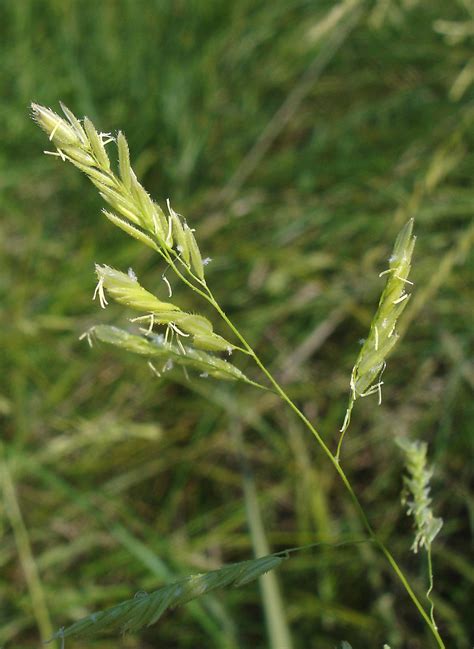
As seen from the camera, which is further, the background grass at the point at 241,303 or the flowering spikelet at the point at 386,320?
the background grass at the point at 241,303

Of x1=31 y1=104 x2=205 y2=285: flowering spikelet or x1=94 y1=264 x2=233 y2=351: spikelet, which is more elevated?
x1=31 y1=104 x2=205 y2=285: flowering spikelet

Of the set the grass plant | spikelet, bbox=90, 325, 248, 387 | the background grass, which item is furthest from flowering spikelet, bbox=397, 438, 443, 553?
the background grass

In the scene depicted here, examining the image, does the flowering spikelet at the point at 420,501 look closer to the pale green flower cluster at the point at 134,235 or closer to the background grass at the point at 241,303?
the pale green flower cluster at the point at 134,235

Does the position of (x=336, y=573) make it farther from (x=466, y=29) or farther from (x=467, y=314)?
(x=466, y=29)

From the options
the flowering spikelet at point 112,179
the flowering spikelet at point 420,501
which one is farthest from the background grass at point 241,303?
the flowering spikelet at point 112,179

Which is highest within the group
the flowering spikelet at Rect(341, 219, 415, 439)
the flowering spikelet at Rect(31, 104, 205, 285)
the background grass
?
the flowering spikelet at Rect(31, 104, 205, 285)

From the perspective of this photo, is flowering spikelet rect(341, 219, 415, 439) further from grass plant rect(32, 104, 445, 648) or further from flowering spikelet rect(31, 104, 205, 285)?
flowering spikelet rect(31, 104, 205, 285)
